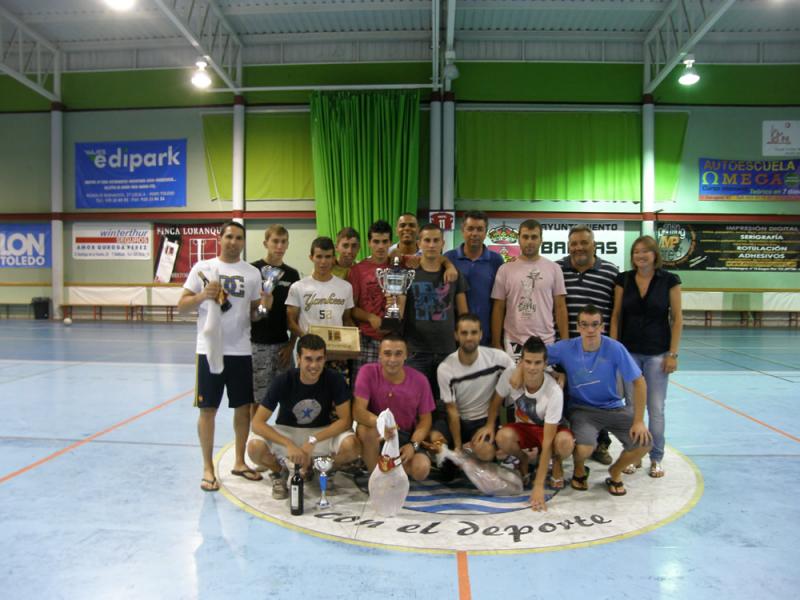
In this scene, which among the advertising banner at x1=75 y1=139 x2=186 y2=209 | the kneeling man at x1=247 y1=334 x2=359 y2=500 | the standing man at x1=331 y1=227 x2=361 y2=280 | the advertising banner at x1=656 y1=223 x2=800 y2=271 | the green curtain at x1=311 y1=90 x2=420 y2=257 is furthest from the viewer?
the advertising banner at x1=75 y1=139 x2=186 y2=209

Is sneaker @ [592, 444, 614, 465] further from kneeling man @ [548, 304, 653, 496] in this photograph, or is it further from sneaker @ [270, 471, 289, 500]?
sneaker @ [270, 471, 289, 500]

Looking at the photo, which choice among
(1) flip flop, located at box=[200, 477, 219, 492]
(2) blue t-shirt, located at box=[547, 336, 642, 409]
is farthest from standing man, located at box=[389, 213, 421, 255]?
(1) flip flop, located at box=[200, 477, 219, 492]

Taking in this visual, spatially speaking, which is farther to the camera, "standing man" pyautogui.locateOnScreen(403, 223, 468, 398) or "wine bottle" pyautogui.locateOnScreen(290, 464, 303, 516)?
"standing man" pyautogui.locateOnScreen(403, 223, 468, 398)

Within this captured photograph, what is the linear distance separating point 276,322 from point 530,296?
1.93 m

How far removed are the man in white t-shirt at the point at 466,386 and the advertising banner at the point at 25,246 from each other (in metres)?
15.5

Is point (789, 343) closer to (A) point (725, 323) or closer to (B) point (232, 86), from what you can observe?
(A) point (725, 323)

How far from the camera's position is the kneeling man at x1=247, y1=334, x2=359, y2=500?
3596mm

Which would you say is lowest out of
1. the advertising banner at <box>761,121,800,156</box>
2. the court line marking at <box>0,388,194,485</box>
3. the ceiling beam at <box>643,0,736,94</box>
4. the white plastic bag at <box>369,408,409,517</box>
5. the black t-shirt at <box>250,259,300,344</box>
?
the court line marking at <box>0,388,194,485</box>

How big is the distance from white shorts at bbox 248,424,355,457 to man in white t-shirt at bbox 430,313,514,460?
682mm

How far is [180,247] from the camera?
15344mm

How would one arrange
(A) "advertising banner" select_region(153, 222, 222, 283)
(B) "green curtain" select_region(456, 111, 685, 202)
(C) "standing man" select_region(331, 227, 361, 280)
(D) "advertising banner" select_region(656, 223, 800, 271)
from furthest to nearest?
(A) "advertising banner" select_region(153, 222, 222, 283)
(D) "advertising banner" select_region(656, 223, 800, 271)
(B) "green curtain" select_region(456, 111, 685, 202)
(C) "standing man" select_region(331, 227, 361, 280)

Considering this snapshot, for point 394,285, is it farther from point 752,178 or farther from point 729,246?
point 752,178

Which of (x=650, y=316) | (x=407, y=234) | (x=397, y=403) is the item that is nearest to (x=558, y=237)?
(x=650, y=316)

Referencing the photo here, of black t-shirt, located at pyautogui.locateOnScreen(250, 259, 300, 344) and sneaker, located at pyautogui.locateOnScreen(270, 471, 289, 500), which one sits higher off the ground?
black t-shirt, located at pyautogui.locateOnScreen(250, 259, 300, 344)
